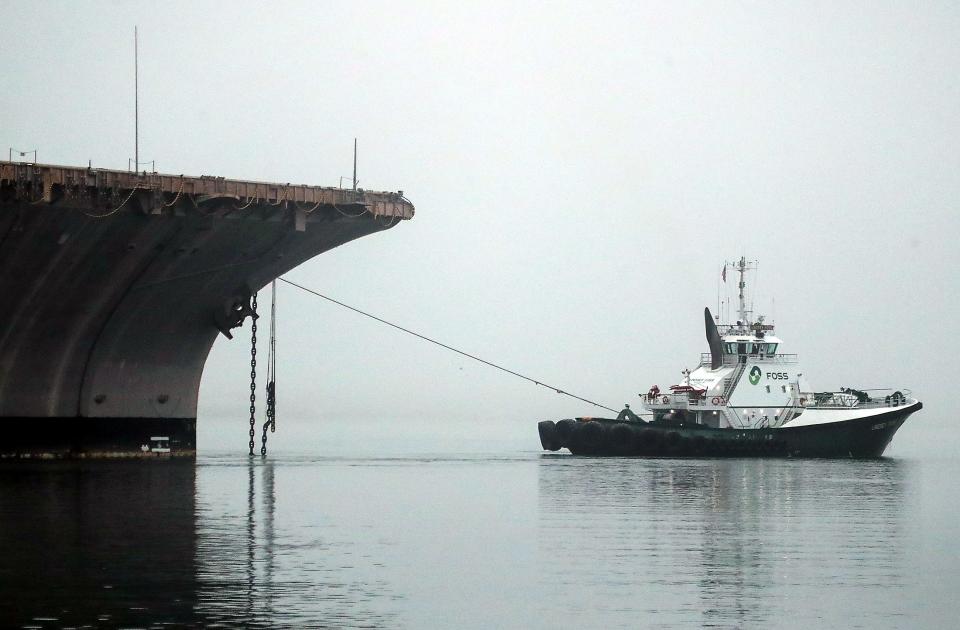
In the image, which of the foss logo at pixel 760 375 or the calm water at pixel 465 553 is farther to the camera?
the foss logo at pixel 760 375

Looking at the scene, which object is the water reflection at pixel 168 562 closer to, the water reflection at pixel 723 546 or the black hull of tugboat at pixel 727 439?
the water reflection at pixel 723 546

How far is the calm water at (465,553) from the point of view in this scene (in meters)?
15.3

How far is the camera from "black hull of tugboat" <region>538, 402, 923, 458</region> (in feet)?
178

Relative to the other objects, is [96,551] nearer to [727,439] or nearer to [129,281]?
[129,281]

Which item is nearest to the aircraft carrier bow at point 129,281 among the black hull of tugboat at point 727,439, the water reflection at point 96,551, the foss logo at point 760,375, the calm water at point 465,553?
the calm water at point 465,553

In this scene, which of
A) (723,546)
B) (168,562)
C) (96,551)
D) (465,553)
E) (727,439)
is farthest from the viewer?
(727,439)

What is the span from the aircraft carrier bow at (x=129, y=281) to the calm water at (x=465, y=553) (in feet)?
7.50

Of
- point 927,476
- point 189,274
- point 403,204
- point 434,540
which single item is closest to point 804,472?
point 927,476

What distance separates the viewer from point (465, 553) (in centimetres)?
2092

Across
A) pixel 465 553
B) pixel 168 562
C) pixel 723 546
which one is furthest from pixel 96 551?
pixel 723 546

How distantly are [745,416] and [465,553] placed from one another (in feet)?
119

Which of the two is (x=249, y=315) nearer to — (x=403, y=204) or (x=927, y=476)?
(x=403, y=204)

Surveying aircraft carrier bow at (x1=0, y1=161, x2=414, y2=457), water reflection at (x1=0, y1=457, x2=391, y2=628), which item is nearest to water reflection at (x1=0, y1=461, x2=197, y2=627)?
water reflection at (x1=0, y1=457, x2=391, y2=628)

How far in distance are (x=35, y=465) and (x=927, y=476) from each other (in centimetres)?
2600
